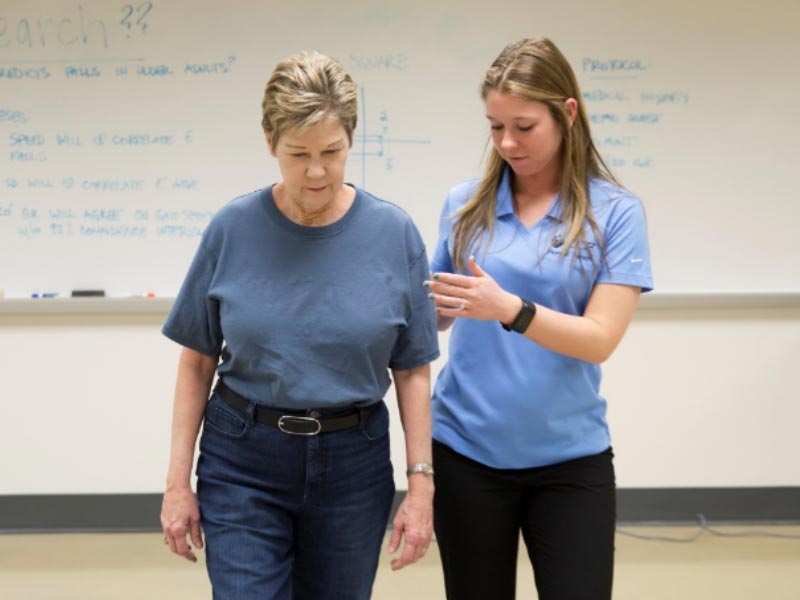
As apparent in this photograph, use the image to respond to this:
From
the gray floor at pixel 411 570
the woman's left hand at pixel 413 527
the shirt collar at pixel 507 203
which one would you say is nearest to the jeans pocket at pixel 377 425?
the woman's left hand at pixel 413 527

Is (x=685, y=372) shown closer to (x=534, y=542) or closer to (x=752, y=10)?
(x=752, y=10)

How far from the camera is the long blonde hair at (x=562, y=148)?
4.83 ft

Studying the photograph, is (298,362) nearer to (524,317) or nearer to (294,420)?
(294,420)

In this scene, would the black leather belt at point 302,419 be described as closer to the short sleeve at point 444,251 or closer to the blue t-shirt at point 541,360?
the blue t-shirt at point 541,360

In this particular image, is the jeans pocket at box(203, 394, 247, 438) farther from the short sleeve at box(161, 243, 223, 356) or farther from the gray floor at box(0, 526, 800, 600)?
the gray floor at box(0, 526, 800, 600)

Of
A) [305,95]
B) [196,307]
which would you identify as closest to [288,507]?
[196,307]

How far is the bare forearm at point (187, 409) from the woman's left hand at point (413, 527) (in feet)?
Result: 1.21

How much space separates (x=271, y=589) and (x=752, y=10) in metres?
2.87

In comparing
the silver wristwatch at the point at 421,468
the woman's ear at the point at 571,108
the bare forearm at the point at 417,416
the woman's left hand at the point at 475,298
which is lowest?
the silver wristwatch at the point at 421,468

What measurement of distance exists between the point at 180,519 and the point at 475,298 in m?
0.61

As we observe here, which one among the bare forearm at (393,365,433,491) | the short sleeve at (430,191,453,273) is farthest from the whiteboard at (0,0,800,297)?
the bare forearm at (393,365,433,491)

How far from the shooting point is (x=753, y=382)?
3381 mm

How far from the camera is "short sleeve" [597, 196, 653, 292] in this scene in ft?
4.85

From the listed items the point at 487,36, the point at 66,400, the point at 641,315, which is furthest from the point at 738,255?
the point at 66,400
